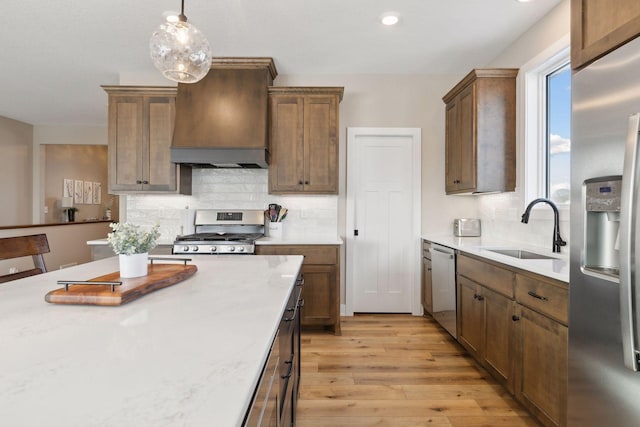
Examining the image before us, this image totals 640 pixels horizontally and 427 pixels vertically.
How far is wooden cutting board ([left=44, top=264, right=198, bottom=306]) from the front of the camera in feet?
3.50

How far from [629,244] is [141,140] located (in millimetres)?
3789

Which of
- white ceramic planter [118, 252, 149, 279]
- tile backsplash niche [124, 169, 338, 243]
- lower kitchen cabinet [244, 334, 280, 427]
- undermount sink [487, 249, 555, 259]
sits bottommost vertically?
lower kitchen cabinet [244, 334, 280, 427]

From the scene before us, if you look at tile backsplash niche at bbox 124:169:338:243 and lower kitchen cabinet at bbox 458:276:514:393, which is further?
tile backsplash niche at bbox 124:169:338:243

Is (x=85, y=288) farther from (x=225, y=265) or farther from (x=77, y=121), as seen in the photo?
(x=77, y=121)

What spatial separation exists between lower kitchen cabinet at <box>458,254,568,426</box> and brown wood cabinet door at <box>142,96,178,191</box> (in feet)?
9.61

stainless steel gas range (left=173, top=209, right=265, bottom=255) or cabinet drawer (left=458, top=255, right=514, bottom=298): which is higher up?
stainless steel gas range (left=173, top=209, right=265, bottom=255)

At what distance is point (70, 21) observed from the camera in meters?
2.84

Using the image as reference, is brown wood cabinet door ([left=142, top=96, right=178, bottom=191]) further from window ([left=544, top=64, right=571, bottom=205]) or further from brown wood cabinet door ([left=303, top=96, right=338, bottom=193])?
window ([left=544, top=64, right=571, bottom=205])

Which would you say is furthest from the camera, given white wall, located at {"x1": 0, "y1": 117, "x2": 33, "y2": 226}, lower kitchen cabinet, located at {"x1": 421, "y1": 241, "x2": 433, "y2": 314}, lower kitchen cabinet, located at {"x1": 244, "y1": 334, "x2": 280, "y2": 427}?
white wall, located at {"x1": 0, "y1": 117, "x2": 33, "y2": 226}

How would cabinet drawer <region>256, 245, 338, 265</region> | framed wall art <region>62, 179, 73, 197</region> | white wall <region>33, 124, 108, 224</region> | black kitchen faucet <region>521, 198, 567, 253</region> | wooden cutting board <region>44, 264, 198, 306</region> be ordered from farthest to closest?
1. framed wall art <region>62, 179, 73, 197</region>
2. white wall <region>33, 124, 108, 224</region>
3. cabinet drawer <region>256, 245, 338, 265</region>
4. black kitchen faucet <region>521, 198, 567, 253</region>
5. wooden cutting board <region>44, 264, 198, 306</region>

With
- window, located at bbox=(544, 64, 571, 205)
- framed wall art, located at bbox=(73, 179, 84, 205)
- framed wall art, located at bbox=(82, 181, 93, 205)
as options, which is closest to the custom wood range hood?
window, located at bbox=(544, 64, 571, 205)

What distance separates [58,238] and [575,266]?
6.63 meters

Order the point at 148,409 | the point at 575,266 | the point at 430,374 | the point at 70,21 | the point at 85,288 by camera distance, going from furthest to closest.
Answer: the point at 70,21 → the point at 430,374 → the point at 575,266 → the point at 85,288 → the point at 148,409

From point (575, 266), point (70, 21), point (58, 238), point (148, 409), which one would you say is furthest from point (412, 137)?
point (58, 238)
